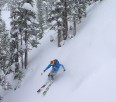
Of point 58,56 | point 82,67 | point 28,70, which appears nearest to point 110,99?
point 82,67

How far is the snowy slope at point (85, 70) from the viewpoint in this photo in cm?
1702

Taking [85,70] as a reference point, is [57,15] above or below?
above

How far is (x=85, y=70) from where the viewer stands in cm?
2073

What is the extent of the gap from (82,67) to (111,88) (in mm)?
6170

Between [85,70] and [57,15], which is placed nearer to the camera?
[85,70]

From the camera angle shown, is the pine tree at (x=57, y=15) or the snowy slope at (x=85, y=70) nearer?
the snowy slope at (x=85, y=70)

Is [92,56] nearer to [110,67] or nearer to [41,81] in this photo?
[110,67]

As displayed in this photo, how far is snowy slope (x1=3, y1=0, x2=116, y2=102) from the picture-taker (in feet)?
55.8

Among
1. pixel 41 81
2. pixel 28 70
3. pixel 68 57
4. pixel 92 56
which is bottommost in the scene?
pixel 28 70

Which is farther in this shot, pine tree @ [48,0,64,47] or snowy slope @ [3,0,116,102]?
pine tree @ [48,0,64,47]

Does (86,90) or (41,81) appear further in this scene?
(41,81)

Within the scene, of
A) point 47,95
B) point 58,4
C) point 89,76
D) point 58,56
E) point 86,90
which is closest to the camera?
point 86,90

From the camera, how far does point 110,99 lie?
1487cm

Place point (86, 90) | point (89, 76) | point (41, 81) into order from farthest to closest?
1. point (41, 81)
2. point (89, 76)
3. point (86, 90)
